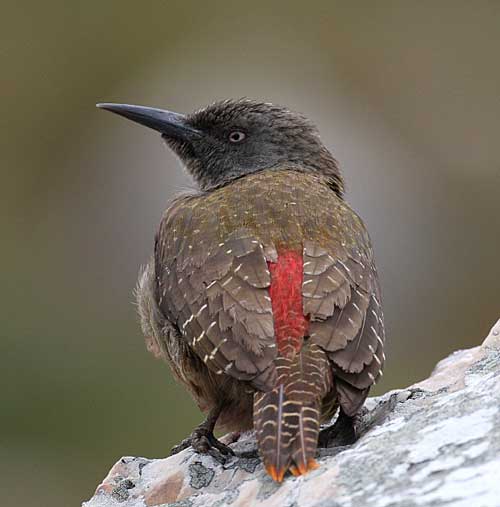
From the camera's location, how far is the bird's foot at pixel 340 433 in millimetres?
4664

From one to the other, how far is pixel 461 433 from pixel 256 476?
929mm

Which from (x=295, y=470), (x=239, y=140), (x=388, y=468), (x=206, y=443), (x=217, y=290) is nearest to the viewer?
(x=388, y=468)

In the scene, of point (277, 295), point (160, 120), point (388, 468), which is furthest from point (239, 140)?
point (388, 468)

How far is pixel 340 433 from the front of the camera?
4.75 metres

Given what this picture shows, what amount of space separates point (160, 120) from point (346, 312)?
258cm

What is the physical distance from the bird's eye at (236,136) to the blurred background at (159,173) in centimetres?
353

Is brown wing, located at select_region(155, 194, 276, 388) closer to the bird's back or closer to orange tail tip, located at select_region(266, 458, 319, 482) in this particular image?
the bird's back

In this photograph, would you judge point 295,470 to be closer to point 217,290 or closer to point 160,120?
point 217,290

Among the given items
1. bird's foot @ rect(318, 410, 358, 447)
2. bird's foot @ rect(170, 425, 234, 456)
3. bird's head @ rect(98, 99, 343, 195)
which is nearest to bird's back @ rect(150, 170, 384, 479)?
bird's foot @ rect(318, 410, 358, 447)

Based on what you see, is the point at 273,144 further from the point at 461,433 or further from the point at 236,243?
the point at 461,433

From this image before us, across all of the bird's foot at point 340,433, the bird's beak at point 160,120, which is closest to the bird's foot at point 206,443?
the bird's foot at point 340,433

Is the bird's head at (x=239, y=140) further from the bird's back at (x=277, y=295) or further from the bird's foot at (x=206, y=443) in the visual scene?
the bird's foot at (x=206, y=443)

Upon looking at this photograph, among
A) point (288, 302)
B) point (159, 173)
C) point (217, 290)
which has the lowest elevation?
point (288, 302)

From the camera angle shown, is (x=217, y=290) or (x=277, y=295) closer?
(x=277, y=295)
